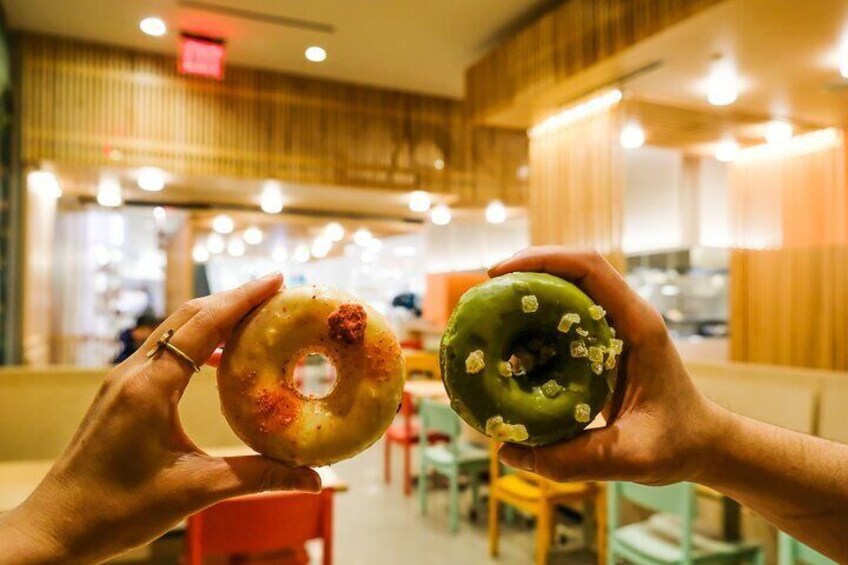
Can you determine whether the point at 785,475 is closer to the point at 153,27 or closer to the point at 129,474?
the point at 129,474

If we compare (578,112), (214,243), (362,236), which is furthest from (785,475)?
(214,243)

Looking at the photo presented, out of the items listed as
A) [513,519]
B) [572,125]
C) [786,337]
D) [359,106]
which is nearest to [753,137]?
[786,337]

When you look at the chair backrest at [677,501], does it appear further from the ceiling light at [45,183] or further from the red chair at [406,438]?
the ceiling light at [45,183]

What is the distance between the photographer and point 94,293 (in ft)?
22.0

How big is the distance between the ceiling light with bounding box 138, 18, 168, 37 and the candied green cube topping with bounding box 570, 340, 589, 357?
5.33 meters

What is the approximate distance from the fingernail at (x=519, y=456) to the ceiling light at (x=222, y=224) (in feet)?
24.2

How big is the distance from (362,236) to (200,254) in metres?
2.37

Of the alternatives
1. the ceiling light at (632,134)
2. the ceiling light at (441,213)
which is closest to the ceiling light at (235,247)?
the ceiling light at (441,213)

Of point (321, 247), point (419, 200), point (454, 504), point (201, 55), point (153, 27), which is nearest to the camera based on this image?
point (454, 504)

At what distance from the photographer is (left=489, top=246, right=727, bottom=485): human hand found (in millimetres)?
786

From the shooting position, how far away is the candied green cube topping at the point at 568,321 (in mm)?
774

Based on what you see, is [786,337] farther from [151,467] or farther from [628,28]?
[151,467]

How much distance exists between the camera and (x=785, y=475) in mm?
849

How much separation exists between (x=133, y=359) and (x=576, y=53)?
4.30 meters
